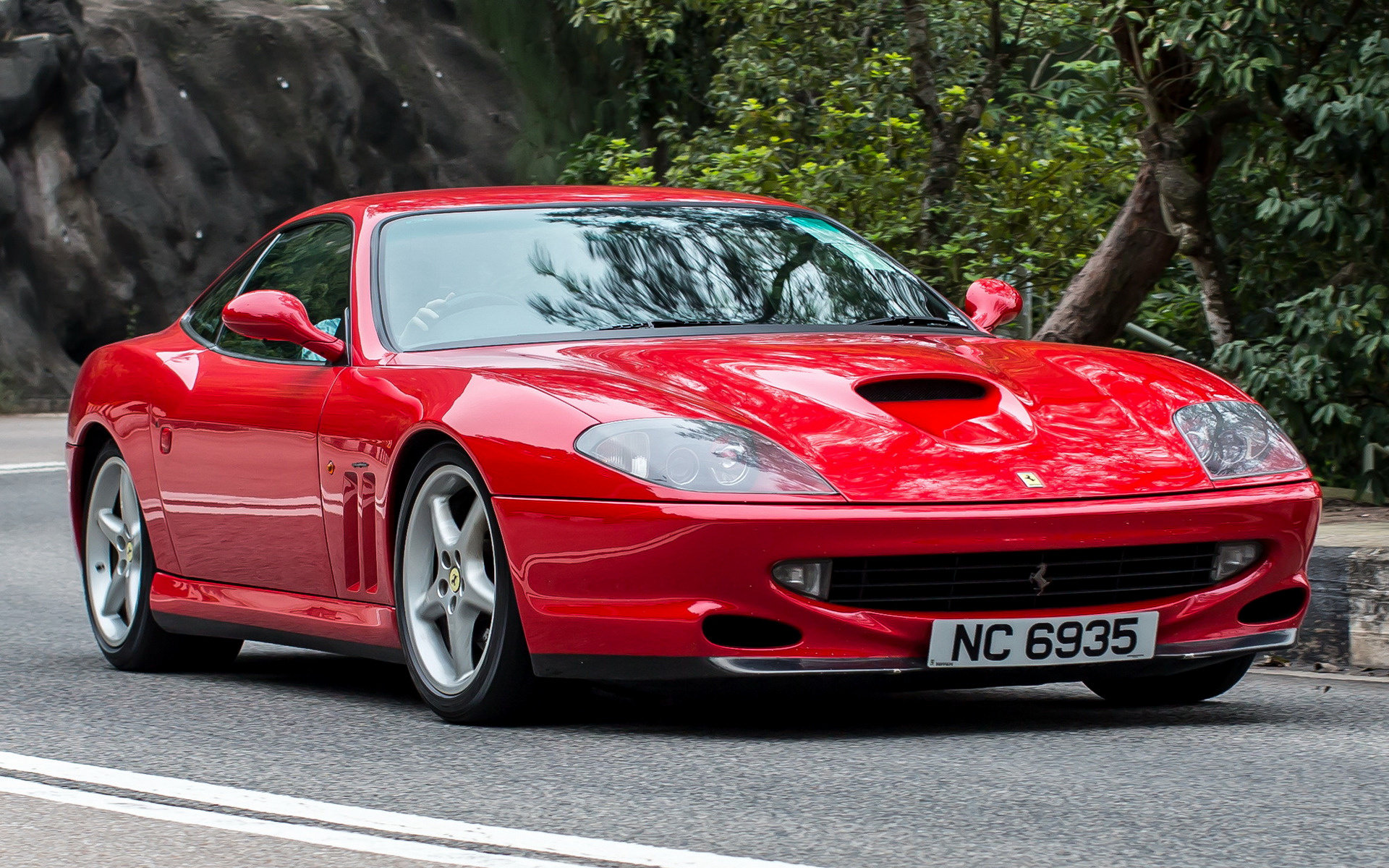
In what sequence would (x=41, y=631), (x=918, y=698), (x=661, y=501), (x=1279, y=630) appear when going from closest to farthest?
1. (x=661, y=501)
2. (x=1279, y=630)
3. (x=918, y=698)
4. (x=41, y=631)

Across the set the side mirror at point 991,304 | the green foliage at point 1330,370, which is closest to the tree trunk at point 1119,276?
the green foliage at point 1330,370

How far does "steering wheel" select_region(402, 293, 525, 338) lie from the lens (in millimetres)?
5594

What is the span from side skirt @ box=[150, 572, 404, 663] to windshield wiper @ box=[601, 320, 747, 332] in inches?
36.1

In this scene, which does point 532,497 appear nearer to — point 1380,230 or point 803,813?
point 803,813

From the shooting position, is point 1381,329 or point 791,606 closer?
point 791,606

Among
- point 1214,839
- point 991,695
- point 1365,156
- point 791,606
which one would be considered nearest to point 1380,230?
point 1365,156

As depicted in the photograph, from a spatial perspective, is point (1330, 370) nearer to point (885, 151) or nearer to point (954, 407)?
point (954, 407)

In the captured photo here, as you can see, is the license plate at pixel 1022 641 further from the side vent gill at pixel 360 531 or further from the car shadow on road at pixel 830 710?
the side vent gill at pixel 360 531

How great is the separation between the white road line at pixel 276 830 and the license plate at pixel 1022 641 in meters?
1.38

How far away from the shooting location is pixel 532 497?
15.4 ft

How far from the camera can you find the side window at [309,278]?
592 cm

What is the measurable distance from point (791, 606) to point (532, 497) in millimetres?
632

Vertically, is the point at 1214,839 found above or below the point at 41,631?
above

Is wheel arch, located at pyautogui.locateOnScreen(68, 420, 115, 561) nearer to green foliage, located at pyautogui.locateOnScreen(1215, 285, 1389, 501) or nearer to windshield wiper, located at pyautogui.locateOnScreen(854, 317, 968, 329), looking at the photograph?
windshield wiper, located at pyautogui.locateOnScreen(854, 317, 968, 329)
